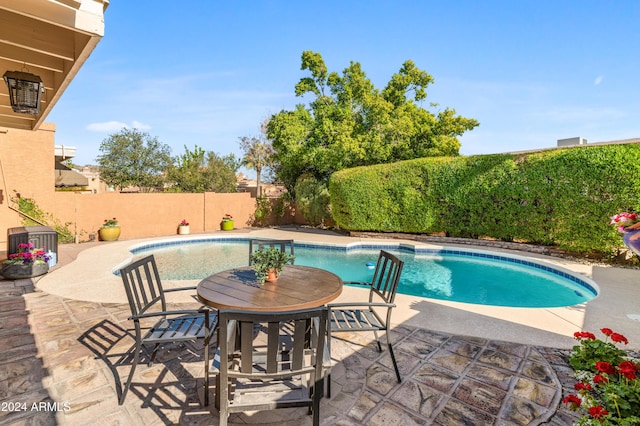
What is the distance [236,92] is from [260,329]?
1623 cm

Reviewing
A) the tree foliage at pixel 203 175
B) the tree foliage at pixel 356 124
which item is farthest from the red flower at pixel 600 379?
the tree foliage at pixel 203 175

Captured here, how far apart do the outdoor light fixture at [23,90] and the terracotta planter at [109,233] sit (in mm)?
9253

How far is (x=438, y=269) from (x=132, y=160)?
23.0 meters

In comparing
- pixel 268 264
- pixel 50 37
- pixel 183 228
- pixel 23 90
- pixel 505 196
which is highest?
pixel 50 37

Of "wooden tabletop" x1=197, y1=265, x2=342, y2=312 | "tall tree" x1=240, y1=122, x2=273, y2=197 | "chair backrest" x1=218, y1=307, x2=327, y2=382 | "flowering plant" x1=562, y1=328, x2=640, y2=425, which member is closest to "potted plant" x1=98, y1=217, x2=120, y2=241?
"wooden tabletop" x1=197, y1=265, x2=342, y2=312

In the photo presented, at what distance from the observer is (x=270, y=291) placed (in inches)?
112

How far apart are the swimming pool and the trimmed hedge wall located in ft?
5.22

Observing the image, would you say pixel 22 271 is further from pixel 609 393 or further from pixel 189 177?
pixel 189 177

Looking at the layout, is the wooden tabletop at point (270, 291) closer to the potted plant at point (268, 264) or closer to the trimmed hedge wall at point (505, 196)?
the potted plant at point (268, 264)

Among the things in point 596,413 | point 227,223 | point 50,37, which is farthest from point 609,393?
point 227,223

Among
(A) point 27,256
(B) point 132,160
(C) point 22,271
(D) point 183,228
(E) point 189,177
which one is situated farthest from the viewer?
(B) point 132,160

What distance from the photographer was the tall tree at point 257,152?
2612cm

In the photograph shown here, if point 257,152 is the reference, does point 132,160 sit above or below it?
below

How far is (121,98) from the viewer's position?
1831 cm
